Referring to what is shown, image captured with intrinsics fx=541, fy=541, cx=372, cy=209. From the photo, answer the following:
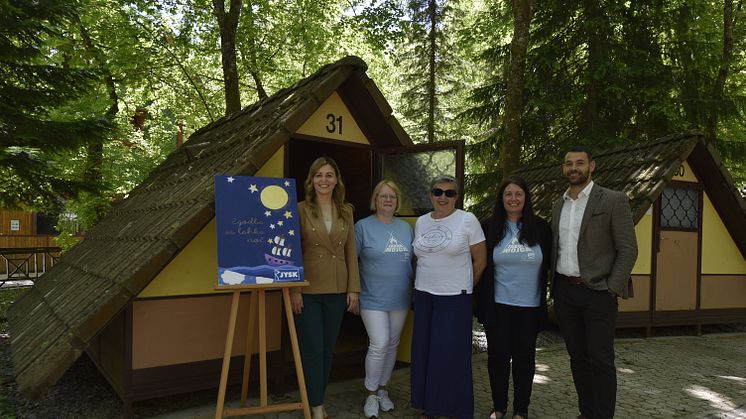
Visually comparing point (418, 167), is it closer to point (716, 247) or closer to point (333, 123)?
point (333, 123)

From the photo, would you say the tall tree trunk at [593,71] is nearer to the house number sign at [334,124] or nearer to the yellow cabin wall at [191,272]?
the house number sign at [334,124]

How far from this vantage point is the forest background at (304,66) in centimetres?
812

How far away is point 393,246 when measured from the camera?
4426mm

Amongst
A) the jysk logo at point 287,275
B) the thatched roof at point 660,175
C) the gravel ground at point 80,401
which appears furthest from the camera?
the thatched roof at point 660,175

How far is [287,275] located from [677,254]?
7482 mm

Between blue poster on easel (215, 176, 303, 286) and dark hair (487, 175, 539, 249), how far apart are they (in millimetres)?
1524

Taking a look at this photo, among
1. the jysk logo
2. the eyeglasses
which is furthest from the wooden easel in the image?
the eyeglasses

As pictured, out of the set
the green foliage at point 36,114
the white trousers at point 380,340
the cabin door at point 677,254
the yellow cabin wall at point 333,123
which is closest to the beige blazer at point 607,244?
the white trousers at point 380,340

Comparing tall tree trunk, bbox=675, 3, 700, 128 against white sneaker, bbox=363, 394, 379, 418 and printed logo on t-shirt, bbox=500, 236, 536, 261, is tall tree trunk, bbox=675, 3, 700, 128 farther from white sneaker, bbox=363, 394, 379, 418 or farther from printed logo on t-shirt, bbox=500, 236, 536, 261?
white sneaker, bbox=363, 394, 379, 418

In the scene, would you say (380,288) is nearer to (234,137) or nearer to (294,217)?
(294,217)

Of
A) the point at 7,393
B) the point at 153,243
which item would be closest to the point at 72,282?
the point at 7,393

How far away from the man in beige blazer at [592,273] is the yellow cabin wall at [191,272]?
2852mm

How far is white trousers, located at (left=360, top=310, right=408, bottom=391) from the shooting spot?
173 inches

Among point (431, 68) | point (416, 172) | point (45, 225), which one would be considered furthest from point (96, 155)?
point (431, 68)
